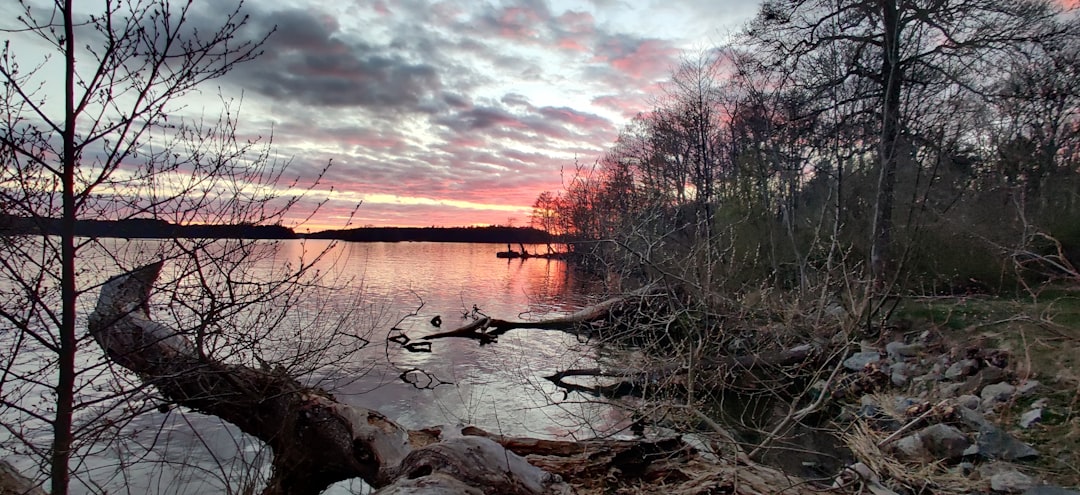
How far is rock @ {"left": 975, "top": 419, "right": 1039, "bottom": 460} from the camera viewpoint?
531cm

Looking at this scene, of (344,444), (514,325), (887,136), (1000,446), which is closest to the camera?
(344,444)

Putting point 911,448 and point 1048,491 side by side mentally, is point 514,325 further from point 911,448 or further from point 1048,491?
point 1048,491

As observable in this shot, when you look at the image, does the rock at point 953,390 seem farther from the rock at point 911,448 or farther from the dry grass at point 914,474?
the dry grass at point 914,474

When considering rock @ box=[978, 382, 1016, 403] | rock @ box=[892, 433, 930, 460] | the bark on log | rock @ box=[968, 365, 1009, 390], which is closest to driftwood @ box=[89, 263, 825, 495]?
the bark on log

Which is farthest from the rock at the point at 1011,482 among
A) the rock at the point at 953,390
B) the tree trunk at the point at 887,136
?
the tree trunk at the point at 887,136

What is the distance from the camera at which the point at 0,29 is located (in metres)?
3.09

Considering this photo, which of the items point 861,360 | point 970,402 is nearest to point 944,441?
point 970,402

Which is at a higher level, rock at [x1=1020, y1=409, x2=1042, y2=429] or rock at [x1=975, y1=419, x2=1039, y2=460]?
rock at [x1=1020, y1=409, x2=1042, y2=429]

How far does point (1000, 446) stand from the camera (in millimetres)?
5445

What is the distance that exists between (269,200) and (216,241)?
0.63m

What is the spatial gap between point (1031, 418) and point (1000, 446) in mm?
851

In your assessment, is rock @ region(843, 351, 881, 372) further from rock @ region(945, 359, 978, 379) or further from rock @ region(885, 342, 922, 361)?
rock @ region(945, 359, 978, 379)

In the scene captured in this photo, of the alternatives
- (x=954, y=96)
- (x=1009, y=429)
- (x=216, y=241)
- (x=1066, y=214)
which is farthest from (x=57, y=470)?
(x=1066, y=214)

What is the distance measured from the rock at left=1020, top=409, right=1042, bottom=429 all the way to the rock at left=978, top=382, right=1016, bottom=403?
0.60 meters
